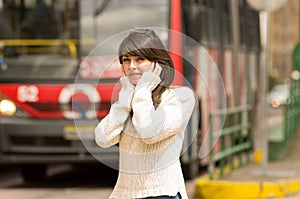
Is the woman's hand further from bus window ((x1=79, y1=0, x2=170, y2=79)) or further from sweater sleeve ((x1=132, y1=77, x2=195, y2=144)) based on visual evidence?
bus window ((x1=79, y1=0, x2=170, y2=79))

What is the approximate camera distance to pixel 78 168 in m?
15.6

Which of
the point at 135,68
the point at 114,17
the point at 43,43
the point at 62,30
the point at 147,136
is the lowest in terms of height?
the point at 147,136

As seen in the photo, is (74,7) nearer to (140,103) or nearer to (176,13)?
(176,13)

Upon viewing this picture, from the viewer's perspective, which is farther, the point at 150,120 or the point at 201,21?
the point at 201,21

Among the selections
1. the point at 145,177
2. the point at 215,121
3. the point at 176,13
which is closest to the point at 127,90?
the point at 145,177

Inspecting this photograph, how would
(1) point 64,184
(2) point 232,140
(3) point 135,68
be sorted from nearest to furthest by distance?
(3) point 135,68 < (2) point 232,140 < (1) point 64,184

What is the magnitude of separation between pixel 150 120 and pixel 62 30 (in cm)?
811

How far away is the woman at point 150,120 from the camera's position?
3.93 metres

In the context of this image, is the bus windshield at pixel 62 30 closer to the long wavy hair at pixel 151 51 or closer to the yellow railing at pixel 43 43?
the yellow railing at pixel 43 43

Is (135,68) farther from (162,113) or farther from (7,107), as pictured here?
(7,107)

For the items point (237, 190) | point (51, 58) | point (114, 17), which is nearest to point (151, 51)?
point (237, 190)

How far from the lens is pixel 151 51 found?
158 inches

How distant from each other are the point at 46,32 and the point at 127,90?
8.03 m

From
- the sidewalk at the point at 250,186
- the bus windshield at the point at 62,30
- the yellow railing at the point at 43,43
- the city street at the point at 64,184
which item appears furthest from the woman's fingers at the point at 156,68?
the yellow railing at the point at 43,43
